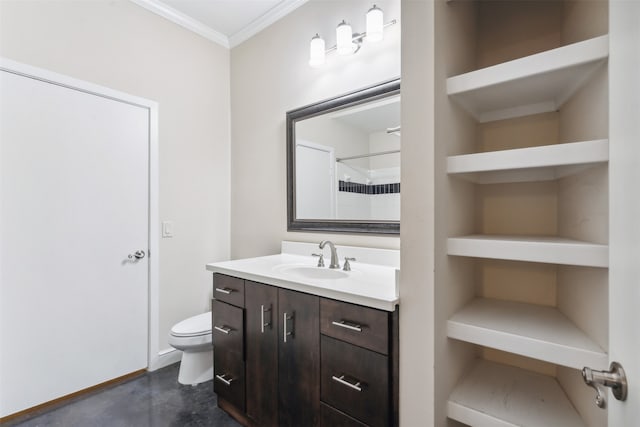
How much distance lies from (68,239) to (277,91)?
5.61 feet

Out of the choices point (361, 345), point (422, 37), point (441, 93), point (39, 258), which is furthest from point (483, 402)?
point (39, 258)

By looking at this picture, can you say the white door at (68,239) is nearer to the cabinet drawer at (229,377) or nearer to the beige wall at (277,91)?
the beige wall at (277,91)

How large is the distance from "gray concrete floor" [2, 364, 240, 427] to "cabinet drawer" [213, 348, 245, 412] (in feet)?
0.54

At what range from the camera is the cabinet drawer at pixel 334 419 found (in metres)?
1.21

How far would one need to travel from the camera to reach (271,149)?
242 centimetres

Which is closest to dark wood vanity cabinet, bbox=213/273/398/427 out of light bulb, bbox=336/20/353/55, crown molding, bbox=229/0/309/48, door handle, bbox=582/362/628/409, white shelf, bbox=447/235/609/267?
white shelf, bbox=447/235/609/267

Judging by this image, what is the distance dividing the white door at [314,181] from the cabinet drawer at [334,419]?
1.10 metres

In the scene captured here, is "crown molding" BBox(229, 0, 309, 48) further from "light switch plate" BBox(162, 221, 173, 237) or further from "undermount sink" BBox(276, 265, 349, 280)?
"undermount sink" BBox(276, 265, 349, 280)

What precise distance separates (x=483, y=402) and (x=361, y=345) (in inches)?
17.1

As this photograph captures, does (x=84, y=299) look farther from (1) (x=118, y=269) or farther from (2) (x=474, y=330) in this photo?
(2) (x=474, y=330)

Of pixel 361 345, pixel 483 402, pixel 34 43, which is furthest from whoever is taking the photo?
pixel 34 43

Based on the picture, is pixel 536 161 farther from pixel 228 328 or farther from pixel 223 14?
pixel 223 14

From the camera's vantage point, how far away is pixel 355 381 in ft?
3.92

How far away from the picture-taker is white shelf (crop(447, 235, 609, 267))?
2.66ft
